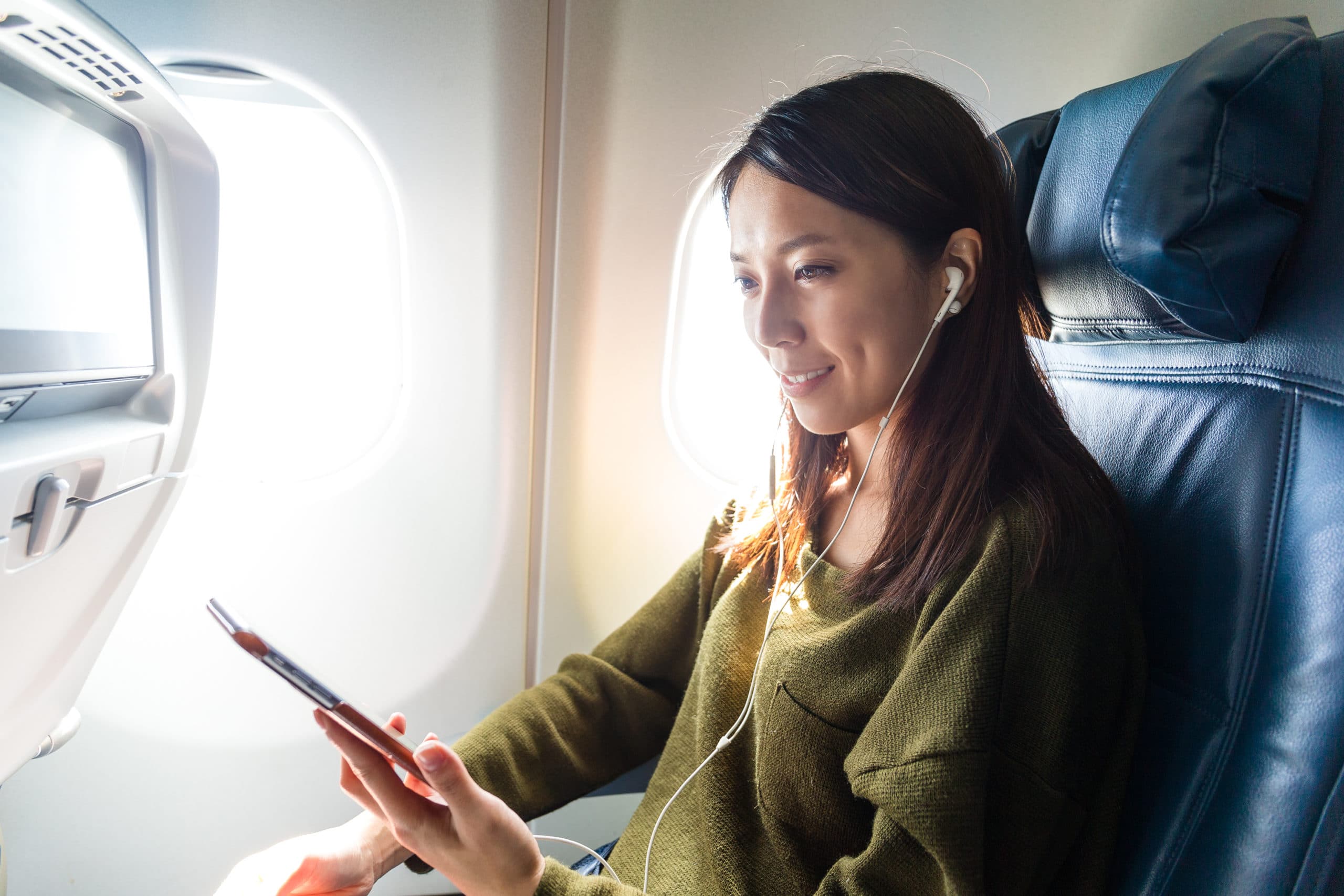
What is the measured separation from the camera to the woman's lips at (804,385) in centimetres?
107

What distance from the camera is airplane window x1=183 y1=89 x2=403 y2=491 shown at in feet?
4.66

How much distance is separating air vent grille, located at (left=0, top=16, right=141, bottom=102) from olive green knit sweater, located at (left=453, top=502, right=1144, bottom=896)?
3.06 feet

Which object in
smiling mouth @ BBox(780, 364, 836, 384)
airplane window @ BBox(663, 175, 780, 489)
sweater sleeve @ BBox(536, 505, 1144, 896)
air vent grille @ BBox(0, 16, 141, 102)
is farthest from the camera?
airplane window @ BBox(663, 175, 780, 489)

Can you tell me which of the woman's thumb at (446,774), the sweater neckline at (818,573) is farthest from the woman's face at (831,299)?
the woman's thumb at (446,774)

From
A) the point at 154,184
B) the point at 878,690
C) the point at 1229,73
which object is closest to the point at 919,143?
the point at 1229,73

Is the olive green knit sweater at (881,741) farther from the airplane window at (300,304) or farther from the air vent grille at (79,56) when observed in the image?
the air vent grille at (79,56)

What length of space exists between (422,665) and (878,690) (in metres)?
1.03

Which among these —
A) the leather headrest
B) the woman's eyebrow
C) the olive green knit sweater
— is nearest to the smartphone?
the olive green knit sweater

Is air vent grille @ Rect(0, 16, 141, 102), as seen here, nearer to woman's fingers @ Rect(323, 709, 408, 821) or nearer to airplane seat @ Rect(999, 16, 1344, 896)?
woman's fingers @ Rect(323, 709, 408, 821)

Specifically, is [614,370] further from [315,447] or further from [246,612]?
[246,612]

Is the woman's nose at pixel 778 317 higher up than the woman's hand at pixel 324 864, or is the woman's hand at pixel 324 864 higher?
the woman's nose at pixel 778 317

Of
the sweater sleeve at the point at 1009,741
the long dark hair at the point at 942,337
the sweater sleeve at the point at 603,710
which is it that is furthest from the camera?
the sweater sleeve at the point at 603,710

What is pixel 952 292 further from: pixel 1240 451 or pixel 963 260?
pixel 1240 451

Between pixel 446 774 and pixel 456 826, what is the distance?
0.33 feet
